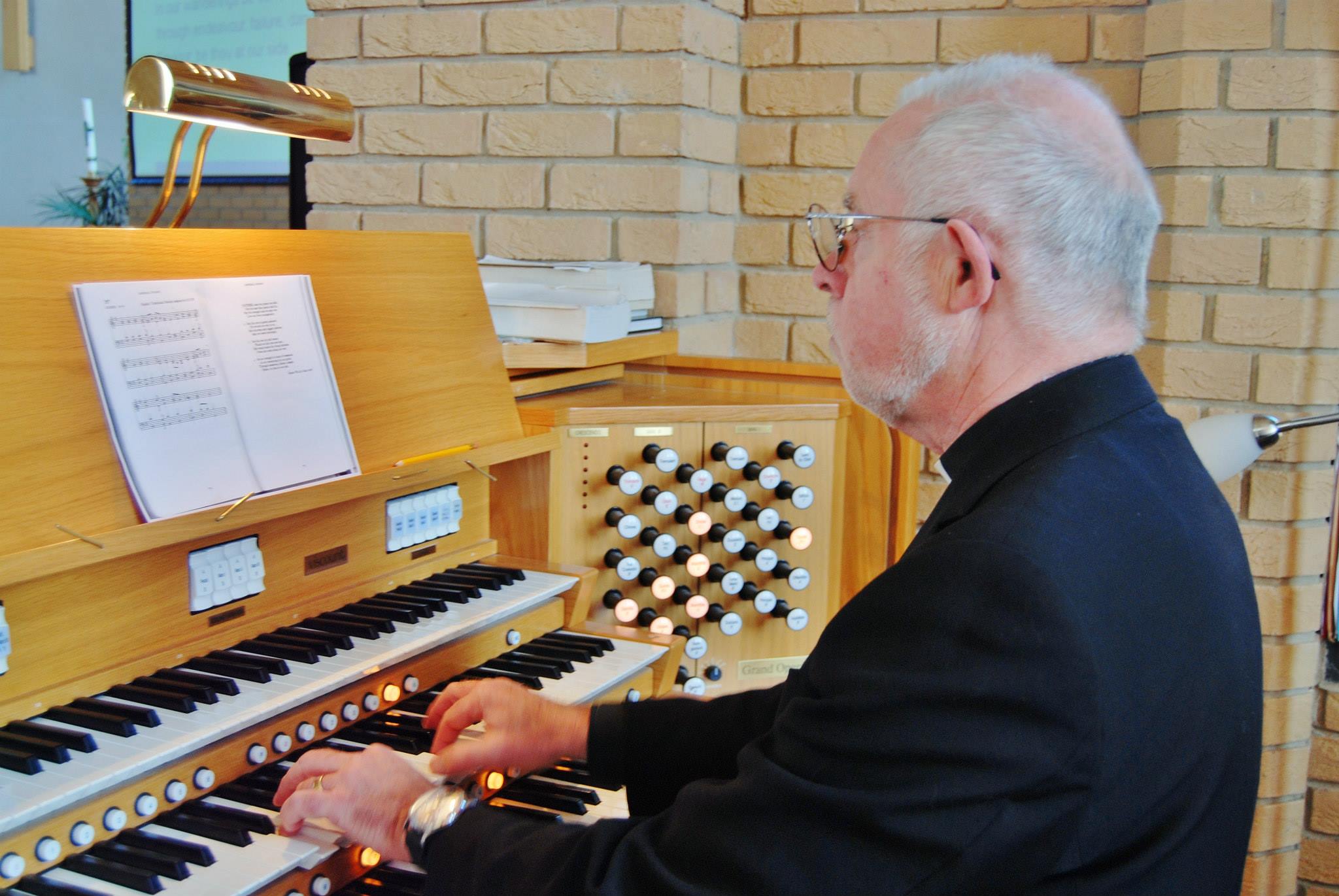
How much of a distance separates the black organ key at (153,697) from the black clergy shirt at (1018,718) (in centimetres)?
41

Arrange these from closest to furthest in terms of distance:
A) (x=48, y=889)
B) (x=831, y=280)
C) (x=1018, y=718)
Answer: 1. (x=1018, y=718)
2. (x=48, y=889)
3. (x=831, y=280)

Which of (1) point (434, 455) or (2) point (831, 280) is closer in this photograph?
(2) point (831, 280)

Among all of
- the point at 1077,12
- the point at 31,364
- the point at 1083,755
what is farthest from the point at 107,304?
the point at 1077,12

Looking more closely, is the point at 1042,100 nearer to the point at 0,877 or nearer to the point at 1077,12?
the point at 0,877

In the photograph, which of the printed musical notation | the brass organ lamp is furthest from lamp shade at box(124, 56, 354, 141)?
the printed musical notation

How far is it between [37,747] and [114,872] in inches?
7.2

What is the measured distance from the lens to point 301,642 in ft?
5.35

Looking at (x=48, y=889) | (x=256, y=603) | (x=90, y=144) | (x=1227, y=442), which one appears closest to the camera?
(x=48, y=889)

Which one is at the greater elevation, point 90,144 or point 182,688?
point 90,144

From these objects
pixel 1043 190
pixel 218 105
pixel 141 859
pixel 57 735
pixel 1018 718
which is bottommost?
pixel 141 859

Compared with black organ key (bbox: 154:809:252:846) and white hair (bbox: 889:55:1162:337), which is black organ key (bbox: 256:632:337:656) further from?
white hair (bbox: 889:55:1162:337)

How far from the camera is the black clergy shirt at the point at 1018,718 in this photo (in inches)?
37.7

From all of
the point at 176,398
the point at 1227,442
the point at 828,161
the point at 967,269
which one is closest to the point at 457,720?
the point at 176,398

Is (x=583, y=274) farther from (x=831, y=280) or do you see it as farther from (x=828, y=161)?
(x=831, y=280)
